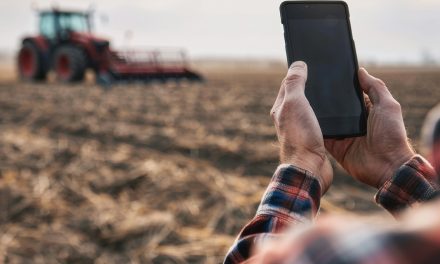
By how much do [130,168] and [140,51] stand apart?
1261cm

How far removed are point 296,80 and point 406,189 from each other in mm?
321

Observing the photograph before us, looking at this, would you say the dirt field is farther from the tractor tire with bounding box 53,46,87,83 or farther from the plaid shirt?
the tractor tire with bounding box 53,46,87,83

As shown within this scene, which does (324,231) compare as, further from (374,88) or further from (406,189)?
(374,88)

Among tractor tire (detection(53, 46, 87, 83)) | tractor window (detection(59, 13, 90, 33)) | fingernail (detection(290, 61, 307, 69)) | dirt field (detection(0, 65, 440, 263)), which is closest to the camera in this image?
fingernail (detection(290, 61, 307, 69))

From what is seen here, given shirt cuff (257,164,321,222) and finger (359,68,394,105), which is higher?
finger (359,68,394,105)

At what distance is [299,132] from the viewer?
124cm

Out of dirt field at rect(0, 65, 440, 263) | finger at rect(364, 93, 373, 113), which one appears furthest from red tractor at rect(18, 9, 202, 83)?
finger at rect(364, 93, 373, 113)

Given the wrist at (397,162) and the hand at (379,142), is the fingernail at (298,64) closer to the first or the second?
the hand at (379,142)

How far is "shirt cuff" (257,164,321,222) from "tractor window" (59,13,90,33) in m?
18.5

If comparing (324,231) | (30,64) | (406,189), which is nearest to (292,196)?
(406,189)

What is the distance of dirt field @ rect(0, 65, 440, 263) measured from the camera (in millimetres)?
4312

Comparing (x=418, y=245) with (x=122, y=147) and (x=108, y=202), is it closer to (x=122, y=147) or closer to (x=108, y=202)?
(x=108, y=202)

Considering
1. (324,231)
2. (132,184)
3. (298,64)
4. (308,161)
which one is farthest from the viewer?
(132,184)

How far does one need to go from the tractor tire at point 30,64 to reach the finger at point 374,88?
60.7 ft
